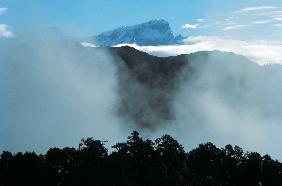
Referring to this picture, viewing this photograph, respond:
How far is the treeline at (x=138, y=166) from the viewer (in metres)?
79.9

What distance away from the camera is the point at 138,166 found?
3179 inches

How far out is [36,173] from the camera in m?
91.3

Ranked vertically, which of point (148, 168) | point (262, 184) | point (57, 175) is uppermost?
point (148, 168)

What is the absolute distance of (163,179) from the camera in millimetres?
78125

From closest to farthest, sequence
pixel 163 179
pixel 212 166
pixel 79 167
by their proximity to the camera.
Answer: pixel 163 179 < pixel 79 167 < pixel 212 166

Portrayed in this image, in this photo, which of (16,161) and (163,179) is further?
(16,161)

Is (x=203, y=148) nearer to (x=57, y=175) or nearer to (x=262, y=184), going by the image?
(x=262, y=184)

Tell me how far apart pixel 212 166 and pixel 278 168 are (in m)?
14.0

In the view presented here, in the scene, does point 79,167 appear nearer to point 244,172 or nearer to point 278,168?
point 244,172

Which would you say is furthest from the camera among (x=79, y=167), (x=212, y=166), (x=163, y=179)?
(x=212, y=166)

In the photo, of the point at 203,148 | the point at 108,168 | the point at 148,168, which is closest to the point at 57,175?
the point at 108,168

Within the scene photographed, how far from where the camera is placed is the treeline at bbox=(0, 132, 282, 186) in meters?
79.9

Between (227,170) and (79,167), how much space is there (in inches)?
1257

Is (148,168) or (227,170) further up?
(148,168)
